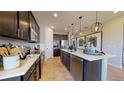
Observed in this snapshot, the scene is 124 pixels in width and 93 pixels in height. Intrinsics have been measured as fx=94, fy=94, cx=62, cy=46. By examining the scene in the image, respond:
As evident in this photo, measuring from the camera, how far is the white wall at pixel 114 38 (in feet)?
15.1

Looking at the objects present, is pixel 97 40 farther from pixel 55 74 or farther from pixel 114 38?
pixel 55 74

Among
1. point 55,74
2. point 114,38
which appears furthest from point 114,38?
point 55,74

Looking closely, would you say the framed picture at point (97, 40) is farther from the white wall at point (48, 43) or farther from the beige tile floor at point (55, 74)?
the white wall at point (48, 43)

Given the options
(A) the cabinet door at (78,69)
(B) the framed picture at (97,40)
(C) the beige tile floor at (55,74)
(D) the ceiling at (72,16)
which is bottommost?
(C) the beige tile floor at (55,74)

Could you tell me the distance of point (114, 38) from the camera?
4945 mm

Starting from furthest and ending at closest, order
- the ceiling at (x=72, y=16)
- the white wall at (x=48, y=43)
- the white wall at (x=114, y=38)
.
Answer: the white wall at (x=48, y=43)
the white wall at (x=114, y=38)
the ceiling at (x=72, y=16)

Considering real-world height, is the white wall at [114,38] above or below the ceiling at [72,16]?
below

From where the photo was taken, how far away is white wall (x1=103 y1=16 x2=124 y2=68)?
4600 mm

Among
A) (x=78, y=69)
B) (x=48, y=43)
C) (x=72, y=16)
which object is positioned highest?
(x=72, y=16)

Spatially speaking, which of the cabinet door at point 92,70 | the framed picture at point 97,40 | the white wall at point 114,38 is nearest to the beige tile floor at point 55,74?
the cabinet door at point 92,70

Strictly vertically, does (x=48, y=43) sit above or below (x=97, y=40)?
below
